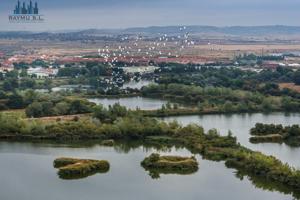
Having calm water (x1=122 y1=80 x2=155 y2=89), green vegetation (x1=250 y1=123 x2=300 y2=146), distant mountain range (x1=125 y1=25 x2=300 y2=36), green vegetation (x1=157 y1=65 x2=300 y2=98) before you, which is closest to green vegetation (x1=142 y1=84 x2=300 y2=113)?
green vegetation (x1=157 y1=65 x2=300 y2=98)

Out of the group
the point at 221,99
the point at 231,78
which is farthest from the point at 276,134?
the point at 231,78

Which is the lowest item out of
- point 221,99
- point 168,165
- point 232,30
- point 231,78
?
point 168,165

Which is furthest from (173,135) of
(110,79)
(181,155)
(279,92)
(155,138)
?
(110,79)

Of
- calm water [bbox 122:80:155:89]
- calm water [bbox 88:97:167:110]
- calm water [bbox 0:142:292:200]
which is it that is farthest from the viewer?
calm water [bbox 122:80:155:89]

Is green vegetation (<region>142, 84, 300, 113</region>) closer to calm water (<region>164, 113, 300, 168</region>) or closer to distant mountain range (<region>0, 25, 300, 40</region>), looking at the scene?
calm water (<region>164, 113, 300, 168</region>)

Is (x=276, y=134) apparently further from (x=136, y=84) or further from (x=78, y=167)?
(x=136, y=84)

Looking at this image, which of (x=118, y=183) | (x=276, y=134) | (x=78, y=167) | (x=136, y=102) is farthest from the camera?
(x=136, y=102)

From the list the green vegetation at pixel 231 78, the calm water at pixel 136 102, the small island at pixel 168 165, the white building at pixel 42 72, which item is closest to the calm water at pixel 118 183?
the small island at pixel 168 165

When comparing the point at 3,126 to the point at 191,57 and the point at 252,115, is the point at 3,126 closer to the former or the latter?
the point at 252,115
